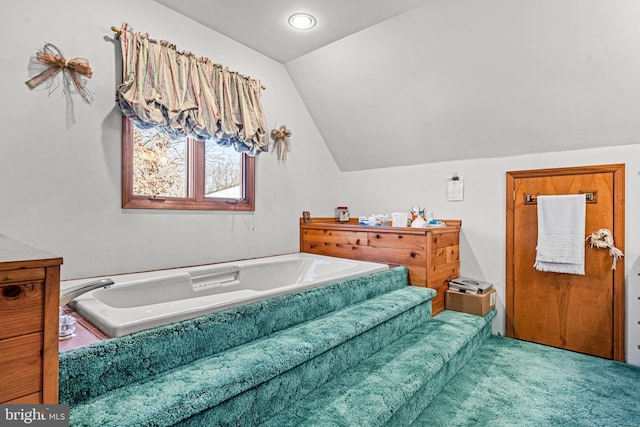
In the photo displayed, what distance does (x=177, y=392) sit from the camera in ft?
3.88

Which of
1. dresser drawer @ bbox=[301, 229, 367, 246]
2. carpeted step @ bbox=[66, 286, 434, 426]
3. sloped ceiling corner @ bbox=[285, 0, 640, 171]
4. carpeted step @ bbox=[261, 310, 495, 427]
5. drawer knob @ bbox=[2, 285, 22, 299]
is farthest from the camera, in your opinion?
dresser drawer @ bbox=[301, 229, 367, 246]

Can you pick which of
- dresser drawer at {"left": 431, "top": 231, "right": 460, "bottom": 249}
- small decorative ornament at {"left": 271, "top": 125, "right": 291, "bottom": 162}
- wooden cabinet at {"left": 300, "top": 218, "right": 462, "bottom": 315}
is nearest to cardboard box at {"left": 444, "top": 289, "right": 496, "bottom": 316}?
wooden cabinet at {"left": 300, "top": 218, "right": 462, "bottom": 315}

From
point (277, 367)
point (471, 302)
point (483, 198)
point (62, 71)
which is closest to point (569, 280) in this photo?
point (471, 302)

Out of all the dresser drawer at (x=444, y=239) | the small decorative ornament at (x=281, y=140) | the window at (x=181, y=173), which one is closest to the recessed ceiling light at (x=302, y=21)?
the small decorative ornament at (x=281, y=140)

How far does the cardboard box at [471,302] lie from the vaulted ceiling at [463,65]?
126 centimetres

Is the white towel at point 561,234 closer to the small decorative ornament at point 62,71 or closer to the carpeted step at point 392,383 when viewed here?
the carpeted step at point 392,383

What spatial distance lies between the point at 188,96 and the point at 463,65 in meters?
2.12

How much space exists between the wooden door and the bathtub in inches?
49.3

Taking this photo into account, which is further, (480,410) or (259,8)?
(259,8)

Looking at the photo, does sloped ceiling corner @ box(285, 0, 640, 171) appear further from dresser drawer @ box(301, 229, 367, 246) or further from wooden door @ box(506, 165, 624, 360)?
dresser drawer @ box(301, 229, 367, 246)

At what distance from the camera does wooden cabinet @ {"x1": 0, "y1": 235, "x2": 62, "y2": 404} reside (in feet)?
2.73

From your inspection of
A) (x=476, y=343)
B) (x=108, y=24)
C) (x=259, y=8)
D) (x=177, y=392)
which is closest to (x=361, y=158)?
(x=259, y=8)

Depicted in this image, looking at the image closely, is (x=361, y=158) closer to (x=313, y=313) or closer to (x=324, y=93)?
(x=324, y=93)

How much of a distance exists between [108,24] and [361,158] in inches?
101
